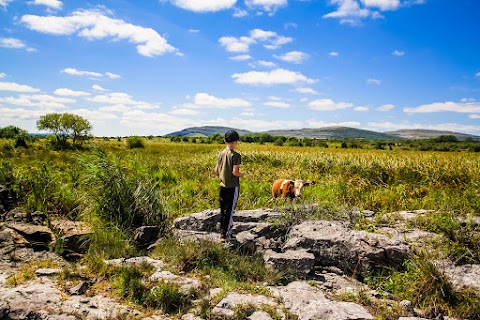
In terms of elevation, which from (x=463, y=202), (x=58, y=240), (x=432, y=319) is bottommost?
(x=432, y=319)

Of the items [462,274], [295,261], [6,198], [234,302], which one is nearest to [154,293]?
[234,302]

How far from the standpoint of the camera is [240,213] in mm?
7031

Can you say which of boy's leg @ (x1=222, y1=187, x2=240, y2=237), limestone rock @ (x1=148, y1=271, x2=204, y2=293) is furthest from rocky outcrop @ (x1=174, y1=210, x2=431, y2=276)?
limestone rock @ (x1=148, y1=271, x2=204, y2=293)

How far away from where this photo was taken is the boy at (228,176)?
18.4 ft

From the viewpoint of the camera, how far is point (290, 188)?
361 inches

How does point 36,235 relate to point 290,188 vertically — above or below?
below

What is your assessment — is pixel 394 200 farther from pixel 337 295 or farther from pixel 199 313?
pixel 199 313

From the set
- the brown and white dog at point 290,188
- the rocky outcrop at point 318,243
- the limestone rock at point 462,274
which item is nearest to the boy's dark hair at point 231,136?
the rocky outcrop at point 318,243

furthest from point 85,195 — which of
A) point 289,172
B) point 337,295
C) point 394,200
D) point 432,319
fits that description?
point 289,172

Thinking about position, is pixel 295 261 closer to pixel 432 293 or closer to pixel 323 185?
pixel 432 293

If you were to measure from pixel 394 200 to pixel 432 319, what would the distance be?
214 inches

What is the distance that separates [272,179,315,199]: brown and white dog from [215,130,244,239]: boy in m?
3.45

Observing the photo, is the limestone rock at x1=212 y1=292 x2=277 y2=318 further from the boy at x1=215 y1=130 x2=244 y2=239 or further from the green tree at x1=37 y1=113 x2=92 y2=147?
the green tree at x1=37 y1=113 x2=92 y2=147

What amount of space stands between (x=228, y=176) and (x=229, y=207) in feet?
1.94
